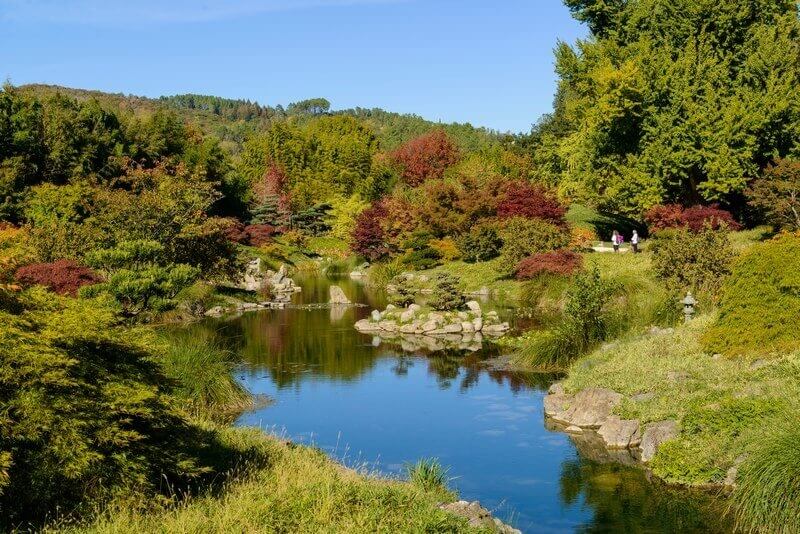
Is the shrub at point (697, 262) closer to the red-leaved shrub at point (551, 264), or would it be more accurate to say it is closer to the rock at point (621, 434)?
the red-leaved shrub at point (551, 264)

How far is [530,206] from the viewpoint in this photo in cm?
3616

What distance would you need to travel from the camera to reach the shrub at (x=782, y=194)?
26.9 m

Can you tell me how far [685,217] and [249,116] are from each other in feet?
458

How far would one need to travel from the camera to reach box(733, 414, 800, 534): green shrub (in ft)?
27.4

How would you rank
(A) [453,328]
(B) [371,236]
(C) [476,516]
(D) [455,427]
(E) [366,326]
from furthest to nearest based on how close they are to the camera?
(B) [371,236]
(E) [366,326]
(A) [453,328]
(D) [455,427]
(C) [476,516]


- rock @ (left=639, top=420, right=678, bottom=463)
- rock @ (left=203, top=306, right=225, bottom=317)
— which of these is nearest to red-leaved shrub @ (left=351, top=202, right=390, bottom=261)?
rock @ (left=203, top=306, right=225, bottom=317)

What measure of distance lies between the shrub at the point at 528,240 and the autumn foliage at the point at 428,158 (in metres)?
38.2

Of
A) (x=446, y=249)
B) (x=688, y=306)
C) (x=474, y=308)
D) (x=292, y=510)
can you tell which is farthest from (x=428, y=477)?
(x=446, y=249)

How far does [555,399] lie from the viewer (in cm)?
1466

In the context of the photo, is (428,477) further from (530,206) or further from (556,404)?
(530,206)

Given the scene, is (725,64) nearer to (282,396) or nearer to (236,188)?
(282,396)

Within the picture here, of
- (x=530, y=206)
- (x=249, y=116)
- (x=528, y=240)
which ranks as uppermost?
(x=249, y=116)

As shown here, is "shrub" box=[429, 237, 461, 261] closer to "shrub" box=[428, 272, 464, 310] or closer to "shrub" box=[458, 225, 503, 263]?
"shrub" box=[458, 225, 503, 263]

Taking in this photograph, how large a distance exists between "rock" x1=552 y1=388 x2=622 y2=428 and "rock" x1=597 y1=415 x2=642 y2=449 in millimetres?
470
